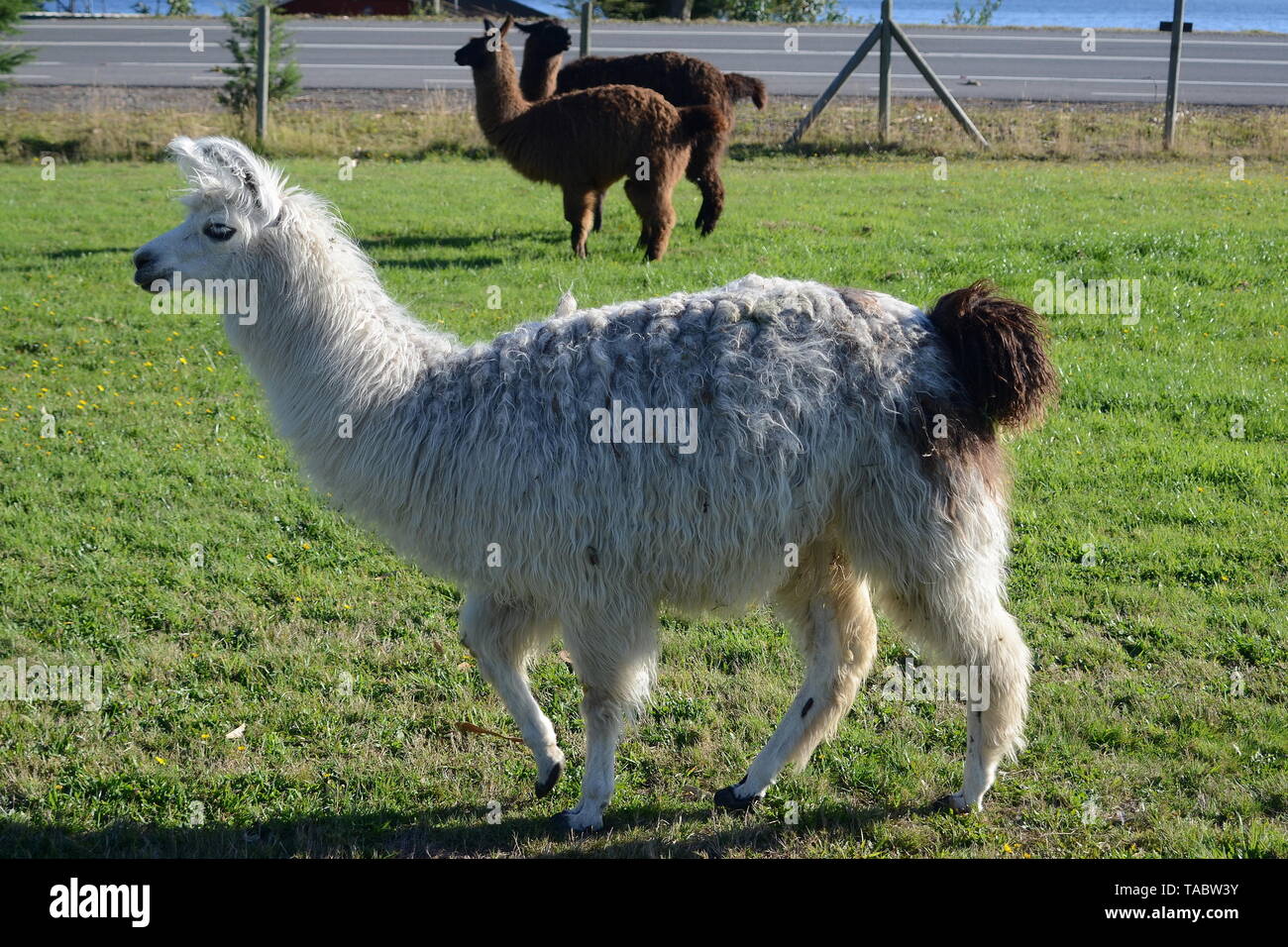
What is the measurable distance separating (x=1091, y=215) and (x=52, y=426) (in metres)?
9.81

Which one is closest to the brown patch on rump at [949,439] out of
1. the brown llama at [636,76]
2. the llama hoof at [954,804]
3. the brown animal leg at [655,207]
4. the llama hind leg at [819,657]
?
the llama hind leg at [819,657]

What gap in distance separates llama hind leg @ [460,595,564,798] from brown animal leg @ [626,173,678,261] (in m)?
7.19

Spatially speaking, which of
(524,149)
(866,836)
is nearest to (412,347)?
(866,836)

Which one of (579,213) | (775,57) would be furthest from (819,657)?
(775,57)

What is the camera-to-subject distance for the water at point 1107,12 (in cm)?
6200

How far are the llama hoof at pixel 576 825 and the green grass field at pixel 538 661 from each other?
0.19ft

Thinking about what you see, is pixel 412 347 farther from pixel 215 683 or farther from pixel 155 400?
pixel 155 400

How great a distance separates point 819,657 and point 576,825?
1.06 m

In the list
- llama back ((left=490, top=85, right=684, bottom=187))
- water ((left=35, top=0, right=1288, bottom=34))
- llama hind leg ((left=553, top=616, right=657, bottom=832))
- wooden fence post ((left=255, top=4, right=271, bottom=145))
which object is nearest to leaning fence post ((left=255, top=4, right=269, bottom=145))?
wooden fence post ((left=255, top=4, right=271, bottom=145))

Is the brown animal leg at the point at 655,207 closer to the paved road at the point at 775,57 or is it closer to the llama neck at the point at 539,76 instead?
the llama neck at the point at 539,76
